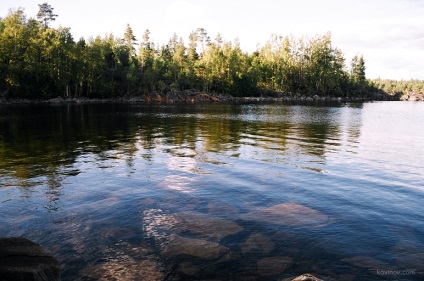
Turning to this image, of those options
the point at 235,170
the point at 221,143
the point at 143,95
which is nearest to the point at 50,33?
the point at 143,95

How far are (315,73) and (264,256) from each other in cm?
18570

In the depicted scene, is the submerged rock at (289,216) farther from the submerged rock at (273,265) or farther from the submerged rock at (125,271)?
the submerged rock at (125,271)

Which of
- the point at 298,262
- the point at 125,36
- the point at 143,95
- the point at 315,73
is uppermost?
the point at 125,36

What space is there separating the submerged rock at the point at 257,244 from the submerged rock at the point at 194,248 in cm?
73

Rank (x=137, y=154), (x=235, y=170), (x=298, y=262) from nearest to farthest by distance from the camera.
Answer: (x=298, y=262), (x=235, y=170), (x=137, y=154)

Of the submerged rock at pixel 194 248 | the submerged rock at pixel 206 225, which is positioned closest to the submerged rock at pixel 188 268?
the submerged rock at pixel 194 248

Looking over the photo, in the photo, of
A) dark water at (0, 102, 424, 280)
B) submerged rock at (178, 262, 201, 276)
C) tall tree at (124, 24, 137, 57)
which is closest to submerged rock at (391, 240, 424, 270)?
dark water at (0, 102, 424, 280)

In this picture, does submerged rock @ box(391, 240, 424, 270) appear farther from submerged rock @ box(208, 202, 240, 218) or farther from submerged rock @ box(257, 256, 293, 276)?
submerged rock @ box(208, 202, 240, 218)

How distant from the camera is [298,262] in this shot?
10.3 metres

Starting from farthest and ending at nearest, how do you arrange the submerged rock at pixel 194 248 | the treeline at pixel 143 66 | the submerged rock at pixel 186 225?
1. the treeline at pixel 143 66
2. the submerged rock at pixel 186 225
3. the submerged rock at pixel 194 248

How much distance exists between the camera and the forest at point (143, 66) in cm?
10344

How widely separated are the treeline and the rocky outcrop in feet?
349

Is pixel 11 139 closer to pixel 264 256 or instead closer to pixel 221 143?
pixel 221 143

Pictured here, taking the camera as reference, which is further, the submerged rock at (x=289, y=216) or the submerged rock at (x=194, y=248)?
the submerged rock at (x=289, y=216)
